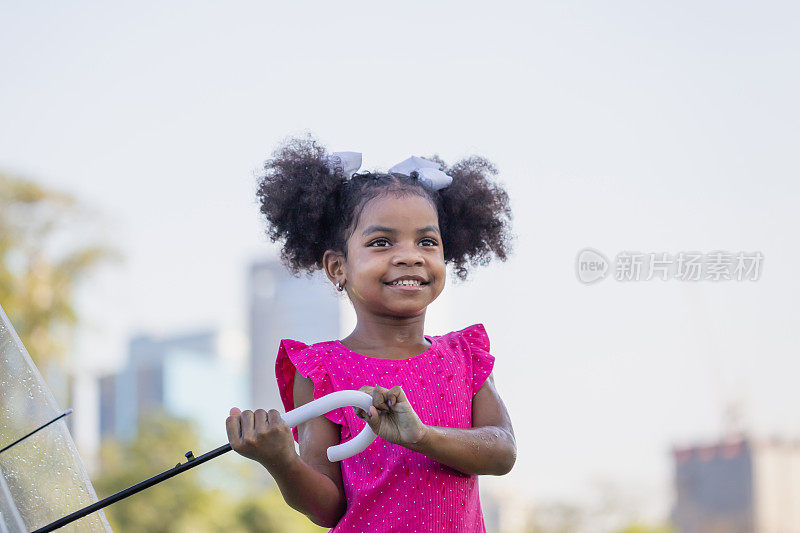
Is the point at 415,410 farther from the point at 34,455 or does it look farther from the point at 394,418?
the point at 34,455

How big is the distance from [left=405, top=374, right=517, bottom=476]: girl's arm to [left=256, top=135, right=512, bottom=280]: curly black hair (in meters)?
0.39

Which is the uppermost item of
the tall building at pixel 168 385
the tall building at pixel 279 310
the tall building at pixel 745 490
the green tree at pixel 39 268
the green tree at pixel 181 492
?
the green tree at pixel 39 268

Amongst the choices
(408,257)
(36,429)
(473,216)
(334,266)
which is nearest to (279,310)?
(473,216)

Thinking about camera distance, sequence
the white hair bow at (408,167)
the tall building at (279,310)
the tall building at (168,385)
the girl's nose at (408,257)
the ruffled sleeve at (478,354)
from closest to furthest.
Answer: the girl's nose at (408,257)
the ruffled sleeve at (478,354)
the white hair bow at (408,167)
the tall building at (168,385)
the tall building at (279,310)

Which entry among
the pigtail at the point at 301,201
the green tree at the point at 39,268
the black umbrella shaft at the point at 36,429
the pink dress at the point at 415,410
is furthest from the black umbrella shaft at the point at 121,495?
the green tree at the point at 39,268

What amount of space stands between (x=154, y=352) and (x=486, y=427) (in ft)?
261

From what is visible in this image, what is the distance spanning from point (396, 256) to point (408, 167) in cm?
34

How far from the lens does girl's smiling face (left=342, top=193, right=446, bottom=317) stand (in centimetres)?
232

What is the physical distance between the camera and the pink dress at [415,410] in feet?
7.20

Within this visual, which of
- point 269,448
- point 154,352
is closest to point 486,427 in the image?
point 269,448

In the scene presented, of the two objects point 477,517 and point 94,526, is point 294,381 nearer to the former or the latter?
point 477,517

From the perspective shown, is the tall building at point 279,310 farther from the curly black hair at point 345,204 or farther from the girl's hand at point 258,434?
the girl's hand at point 258,434

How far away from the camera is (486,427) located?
2271 mm

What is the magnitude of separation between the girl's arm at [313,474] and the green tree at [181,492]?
15.6 m
